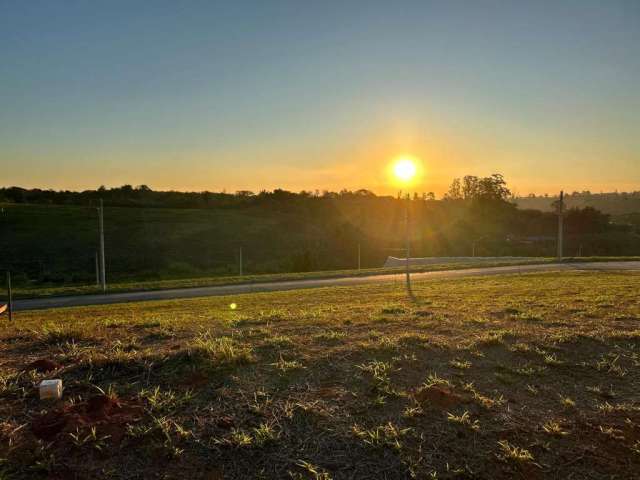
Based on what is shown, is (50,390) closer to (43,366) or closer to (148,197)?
(43,366)

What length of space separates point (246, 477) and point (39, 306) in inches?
808

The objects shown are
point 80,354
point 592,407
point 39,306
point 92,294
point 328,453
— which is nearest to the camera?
point 328,453

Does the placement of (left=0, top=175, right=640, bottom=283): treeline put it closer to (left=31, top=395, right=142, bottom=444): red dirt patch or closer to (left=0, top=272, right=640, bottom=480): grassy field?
(left=0, top=272, right=640, bottom=480): grassy field

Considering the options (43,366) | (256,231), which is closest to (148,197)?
(256,231)

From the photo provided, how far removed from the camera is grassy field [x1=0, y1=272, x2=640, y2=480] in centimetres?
303

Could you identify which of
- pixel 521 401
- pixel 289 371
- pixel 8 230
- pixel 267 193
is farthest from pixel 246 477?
pixel 267 193

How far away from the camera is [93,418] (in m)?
3.38

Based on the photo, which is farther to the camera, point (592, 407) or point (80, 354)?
point (80, 354)

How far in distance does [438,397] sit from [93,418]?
114 inches

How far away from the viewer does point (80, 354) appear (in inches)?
188

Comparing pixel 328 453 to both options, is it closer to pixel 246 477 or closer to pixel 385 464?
pixel 385 464

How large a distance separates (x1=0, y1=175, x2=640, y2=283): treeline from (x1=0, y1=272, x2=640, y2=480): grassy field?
34627 millimetres

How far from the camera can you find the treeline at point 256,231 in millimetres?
50500

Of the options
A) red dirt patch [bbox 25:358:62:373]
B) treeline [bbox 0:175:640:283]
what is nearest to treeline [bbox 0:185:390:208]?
treeline [bbox 0:175:640:283]
